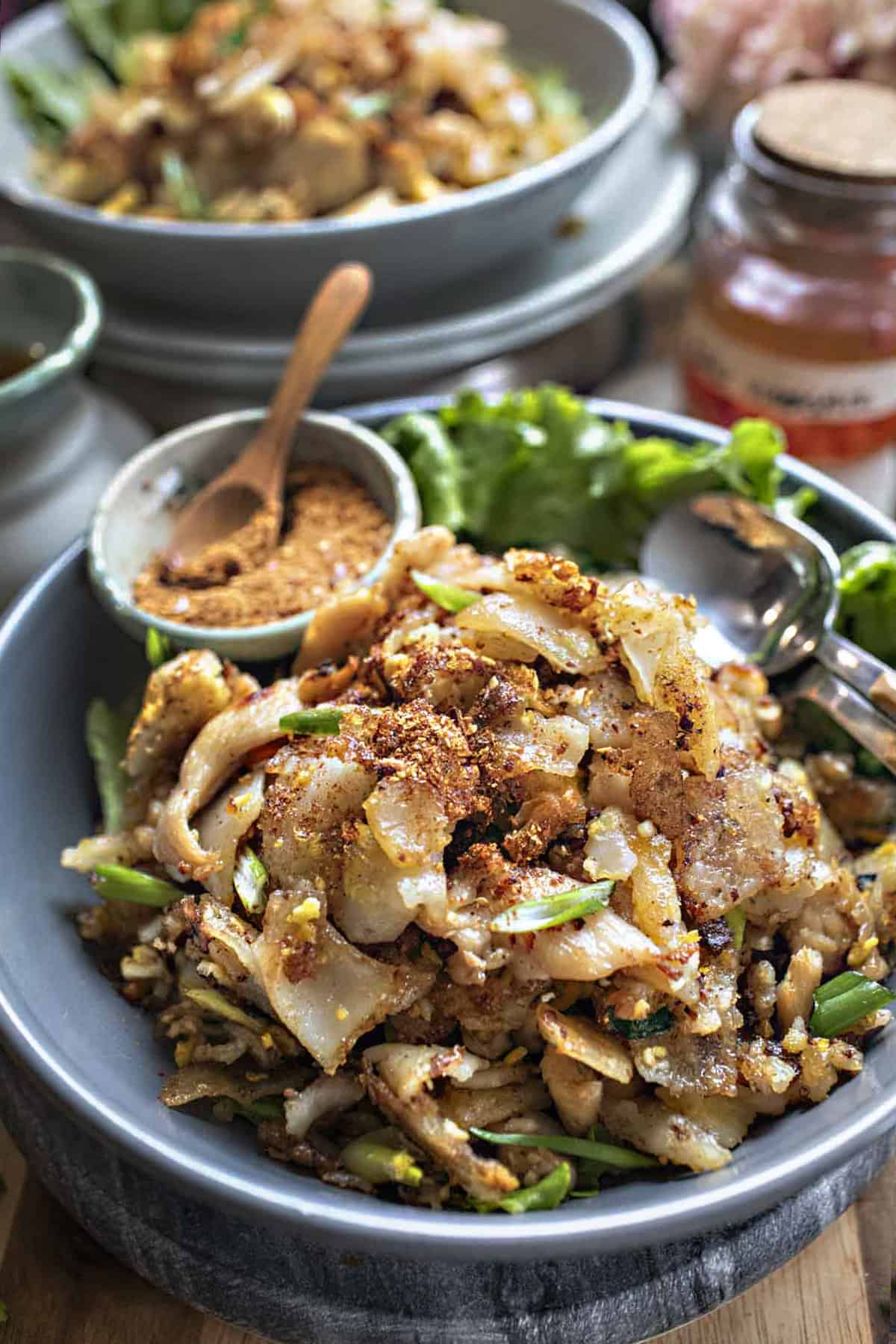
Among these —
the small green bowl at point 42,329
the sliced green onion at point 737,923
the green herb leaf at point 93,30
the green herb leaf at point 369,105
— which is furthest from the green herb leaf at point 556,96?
the sliced green onion at point 737,923

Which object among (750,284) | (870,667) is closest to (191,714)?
(870,667)

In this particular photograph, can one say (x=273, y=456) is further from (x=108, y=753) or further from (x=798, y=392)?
(x=798, y=392)

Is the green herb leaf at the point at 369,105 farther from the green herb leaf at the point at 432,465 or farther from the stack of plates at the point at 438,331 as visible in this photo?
the green herb leaf at the point at 432,465

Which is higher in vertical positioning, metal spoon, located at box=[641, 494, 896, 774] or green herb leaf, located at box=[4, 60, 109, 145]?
metal spoon, located at box=[641, 494, 896, 774]

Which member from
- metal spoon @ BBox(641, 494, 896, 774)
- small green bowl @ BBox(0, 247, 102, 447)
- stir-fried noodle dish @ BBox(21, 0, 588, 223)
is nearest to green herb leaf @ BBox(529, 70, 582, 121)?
Answer: stir-fried noodle dish @ BBox(21, 0, 588, 223)

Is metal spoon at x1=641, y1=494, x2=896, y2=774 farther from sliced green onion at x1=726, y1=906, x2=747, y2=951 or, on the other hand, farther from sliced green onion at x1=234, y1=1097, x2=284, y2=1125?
sliced green onion at x1=234, y1=1097, x2=284, y2=1125

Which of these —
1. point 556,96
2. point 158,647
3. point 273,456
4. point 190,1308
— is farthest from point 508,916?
point 556,96
